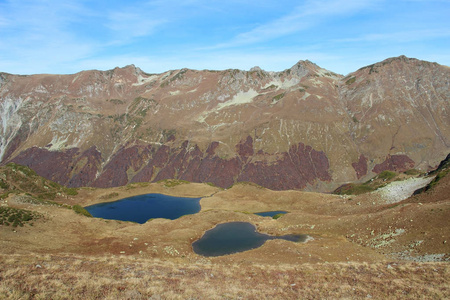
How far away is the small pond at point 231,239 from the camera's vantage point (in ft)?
169

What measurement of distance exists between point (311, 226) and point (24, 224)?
54.9 m

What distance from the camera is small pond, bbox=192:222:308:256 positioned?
51594 millimetres

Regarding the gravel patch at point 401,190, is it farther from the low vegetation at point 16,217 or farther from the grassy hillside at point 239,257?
the low vegetation at point 16,217

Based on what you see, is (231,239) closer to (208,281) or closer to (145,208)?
(208,281)

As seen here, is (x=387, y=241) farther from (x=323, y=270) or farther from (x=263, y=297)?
(x=263, y=297)

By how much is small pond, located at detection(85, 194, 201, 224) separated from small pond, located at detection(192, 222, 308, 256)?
3949 centimetres

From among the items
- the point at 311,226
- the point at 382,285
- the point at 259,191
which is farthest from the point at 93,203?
the point at 382,285

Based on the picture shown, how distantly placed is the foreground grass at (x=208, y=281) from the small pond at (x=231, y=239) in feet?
71.4

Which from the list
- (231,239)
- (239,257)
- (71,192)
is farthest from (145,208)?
(239,257)

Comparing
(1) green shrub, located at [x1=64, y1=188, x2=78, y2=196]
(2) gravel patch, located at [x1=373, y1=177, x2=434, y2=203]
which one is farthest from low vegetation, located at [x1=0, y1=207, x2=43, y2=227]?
(2) gravel patch, located at [x1=373, y1=177, x2=434, y2=203]

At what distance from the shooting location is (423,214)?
46469mm

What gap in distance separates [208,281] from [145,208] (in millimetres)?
98245

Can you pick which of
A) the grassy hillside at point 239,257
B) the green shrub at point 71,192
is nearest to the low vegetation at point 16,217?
the grassy hillside at point 239,257

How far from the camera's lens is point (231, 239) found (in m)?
58.8
